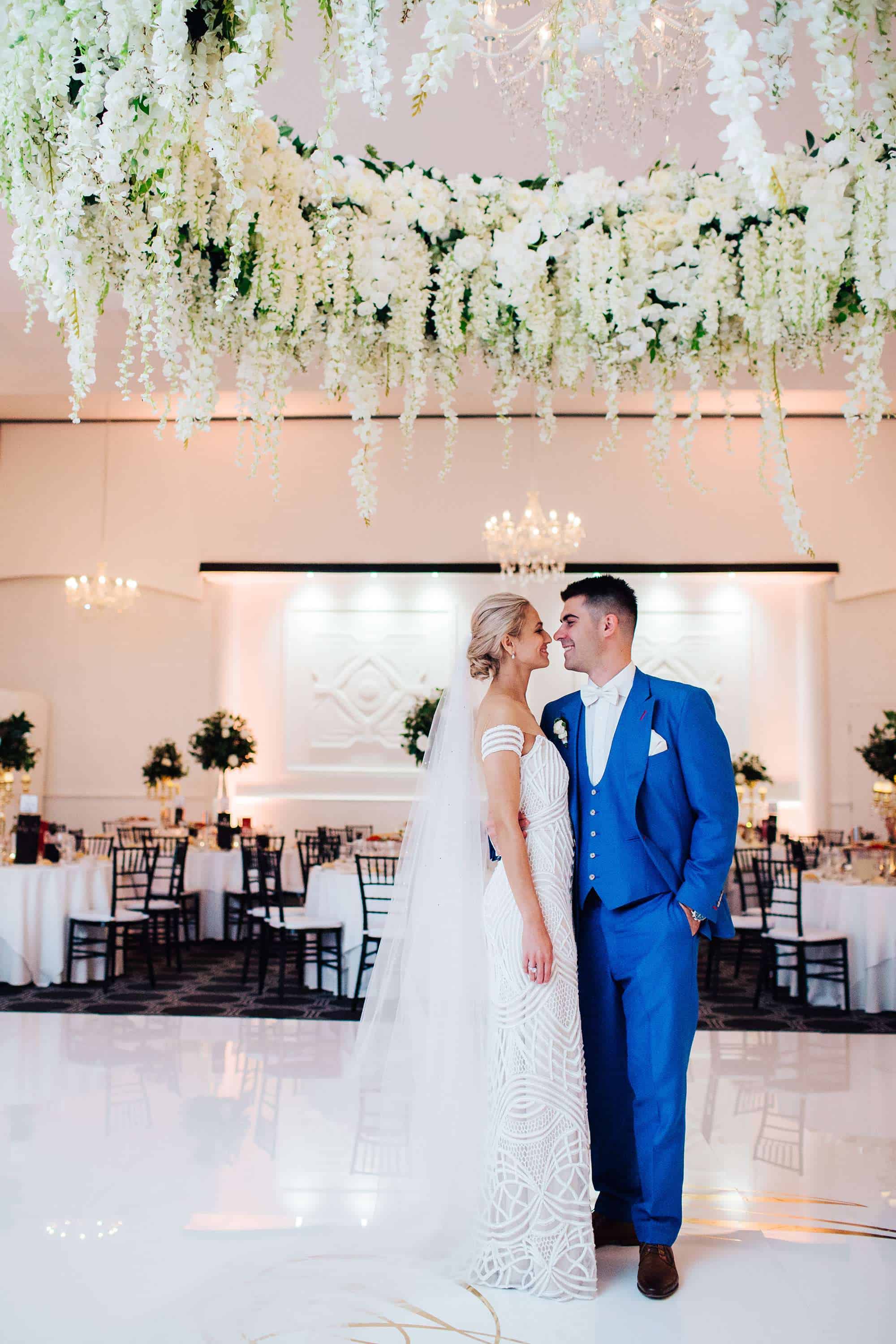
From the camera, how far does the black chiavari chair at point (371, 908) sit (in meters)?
6.86

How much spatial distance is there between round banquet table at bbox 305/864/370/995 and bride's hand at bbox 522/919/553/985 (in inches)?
150

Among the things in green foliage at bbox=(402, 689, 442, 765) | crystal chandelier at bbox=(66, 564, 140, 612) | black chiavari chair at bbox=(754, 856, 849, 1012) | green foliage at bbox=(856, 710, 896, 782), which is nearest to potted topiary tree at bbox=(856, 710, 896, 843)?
green foliage at bbox=(856, 710, 896, 782)

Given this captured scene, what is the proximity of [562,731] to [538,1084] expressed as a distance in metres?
1.09

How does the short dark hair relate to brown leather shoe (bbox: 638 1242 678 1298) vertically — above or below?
above

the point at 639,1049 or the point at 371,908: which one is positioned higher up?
the point at 639,1049

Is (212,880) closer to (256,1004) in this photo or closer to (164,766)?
(164,766)

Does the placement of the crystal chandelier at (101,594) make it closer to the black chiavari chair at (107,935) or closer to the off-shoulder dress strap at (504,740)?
the black chiavari chair at (107,935)

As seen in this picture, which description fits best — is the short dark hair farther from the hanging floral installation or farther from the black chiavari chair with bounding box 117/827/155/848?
the black chiavari chair with bounding box 117/827/155/848

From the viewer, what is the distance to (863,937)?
286 inches

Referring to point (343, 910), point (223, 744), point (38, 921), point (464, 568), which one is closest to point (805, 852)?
point (343, 910)

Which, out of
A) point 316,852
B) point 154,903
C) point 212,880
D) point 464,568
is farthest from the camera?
point 464,568

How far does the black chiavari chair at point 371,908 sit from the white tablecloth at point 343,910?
70 millimetres

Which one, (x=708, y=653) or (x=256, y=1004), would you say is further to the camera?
(x=708, y=653)

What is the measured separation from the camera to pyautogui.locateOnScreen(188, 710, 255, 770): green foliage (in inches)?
424
